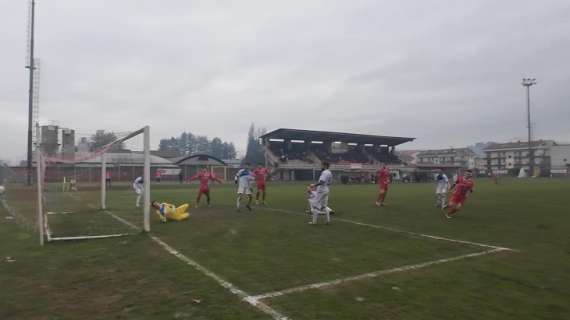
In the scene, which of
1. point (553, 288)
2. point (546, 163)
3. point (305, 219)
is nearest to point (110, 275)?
point (553, 288)

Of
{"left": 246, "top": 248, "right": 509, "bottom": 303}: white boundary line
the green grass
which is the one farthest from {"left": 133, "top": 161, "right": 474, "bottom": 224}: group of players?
{"left": 246, "top": 248, "right": 509, "bottom": 303}: white boundary line

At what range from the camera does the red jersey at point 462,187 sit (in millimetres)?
13289

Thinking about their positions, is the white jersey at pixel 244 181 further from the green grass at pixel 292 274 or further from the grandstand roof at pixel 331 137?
the grandstand roof at pixel 331 137

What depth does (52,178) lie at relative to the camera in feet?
43.1

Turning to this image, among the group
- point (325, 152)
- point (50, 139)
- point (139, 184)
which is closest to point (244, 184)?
point (139, 184)

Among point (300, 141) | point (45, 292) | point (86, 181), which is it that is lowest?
point (45, 292)

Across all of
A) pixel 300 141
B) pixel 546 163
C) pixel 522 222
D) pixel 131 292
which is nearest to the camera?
pixel 131 292

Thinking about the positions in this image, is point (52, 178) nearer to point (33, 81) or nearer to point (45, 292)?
point (45, 292)

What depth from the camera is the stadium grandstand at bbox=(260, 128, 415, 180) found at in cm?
6372

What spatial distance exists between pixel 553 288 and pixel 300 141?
6525 cm

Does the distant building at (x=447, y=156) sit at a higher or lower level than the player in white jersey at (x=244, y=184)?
higher

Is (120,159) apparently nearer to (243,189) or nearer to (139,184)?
(139,184)

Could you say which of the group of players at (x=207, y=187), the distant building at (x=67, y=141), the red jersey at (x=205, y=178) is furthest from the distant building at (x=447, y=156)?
the distant building at (x=67, y=141)

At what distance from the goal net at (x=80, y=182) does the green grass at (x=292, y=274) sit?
2.29 ft
